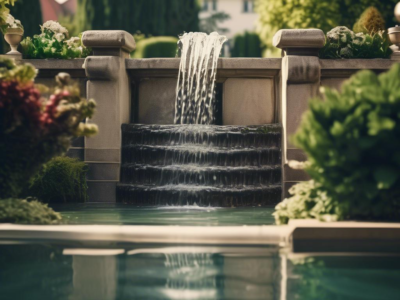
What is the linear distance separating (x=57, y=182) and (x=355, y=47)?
6.00m

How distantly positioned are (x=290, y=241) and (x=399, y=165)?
3.79 feet

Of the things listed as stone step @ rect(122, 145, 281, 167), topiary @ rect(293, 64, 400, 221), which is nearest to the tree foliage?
stone step @ rect(122, 145, 281, 167)

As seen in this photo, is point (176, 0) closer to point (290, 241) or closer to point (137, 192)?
point (137, 192)

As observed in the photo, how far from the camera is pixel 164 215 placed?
11.0 m

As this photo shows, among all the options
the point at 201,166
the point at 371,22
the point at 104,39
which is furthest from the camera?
the point at 371,22

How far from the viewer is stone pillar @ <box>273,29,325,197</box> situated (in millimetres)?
13352

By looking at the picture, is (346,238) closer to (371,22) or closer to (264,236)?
(264,236)

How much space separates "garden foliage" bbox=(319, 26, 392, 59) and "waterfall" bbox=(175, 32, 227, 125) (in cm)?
215

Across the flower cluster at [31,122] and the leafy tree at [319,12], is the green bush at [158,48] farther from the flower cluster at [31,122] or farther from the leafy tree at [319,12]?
the flower cluster at [31,122]

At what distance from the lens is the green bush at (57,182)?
12.9 meters

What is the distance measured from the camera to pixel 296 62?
13398 millimetres

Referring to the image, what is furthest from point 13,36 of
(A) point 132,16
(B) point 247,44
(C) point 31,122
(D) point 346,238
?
(B) point 247,44

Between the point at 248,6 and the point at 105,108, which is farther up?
the point at 248,6

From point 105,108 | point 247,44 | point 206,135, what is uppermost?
point 247,44
